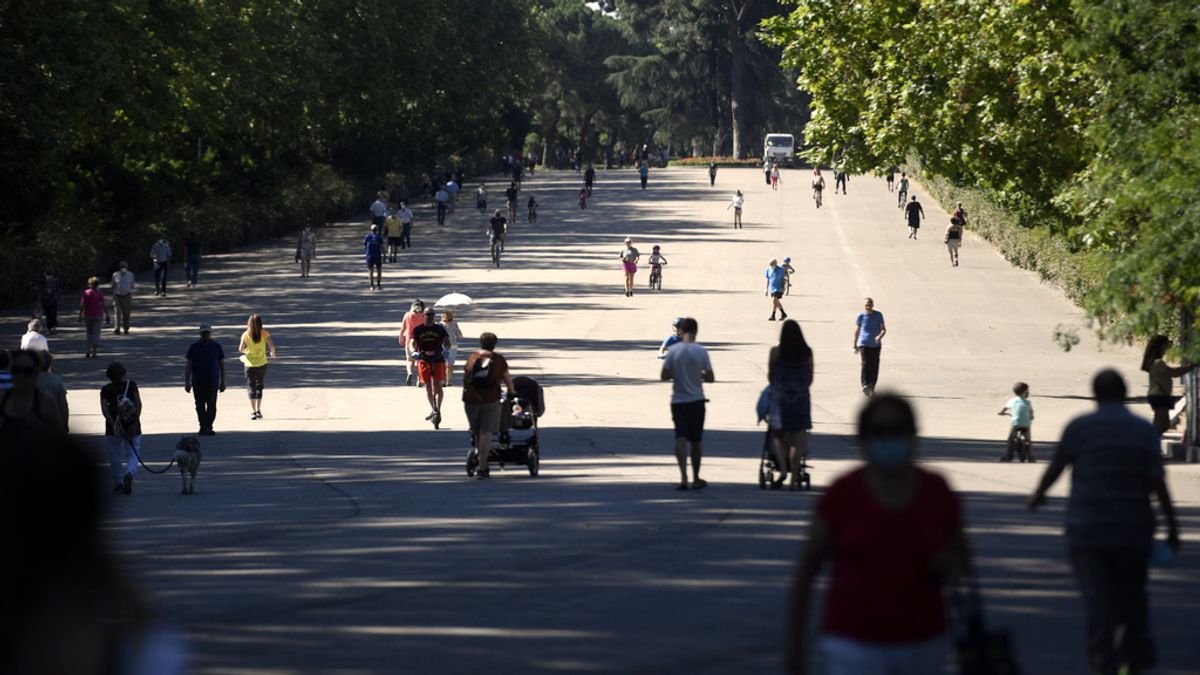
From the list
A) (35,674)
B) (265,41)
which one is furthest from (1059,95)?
(265,41)

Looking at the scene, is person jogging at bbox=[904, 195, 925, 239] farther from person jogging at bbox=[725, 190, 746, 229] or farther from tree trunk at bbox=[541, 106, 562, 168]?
tree trunk at bbox=[541, 106, 562, 168]

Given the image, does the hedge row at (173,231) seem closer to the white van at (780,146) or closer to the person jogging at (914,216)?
the person jogging at (914,216)

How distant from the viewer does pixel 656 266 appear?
48.6 meters

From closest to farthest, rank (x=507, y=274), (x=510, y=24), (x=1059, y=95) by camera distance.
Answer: (x=1059, y=95), (x=507, y=274), (x=510, y=24)

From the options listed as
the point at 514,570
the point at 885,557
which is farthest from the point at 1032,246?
the point at 885,557

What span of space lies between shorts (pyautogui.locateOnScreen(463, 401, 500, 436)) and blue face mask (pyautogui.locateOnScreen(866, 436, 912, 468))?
12.1 m

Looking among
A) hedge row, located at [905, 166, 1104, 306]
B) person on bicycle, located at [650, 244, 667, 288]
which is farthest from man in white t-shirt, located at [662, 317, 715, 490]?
person on bicycle, located at [650, 244, 667, 288]

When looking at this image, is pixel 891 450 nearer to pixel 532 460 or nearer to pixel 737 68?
pixel 532 460

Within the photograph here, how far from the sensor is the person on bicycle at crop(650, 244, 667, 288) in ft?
158

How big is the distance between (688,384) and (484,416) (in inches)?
113

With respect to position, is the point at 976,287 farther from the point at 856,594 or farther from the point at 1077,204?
the point at 856,594

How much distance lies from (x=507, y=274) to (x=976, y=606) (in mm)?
48437

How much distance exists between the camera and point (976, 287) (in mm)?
49938

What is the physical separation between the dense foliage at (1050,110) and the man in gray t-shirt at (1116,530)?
10081 millimetres
